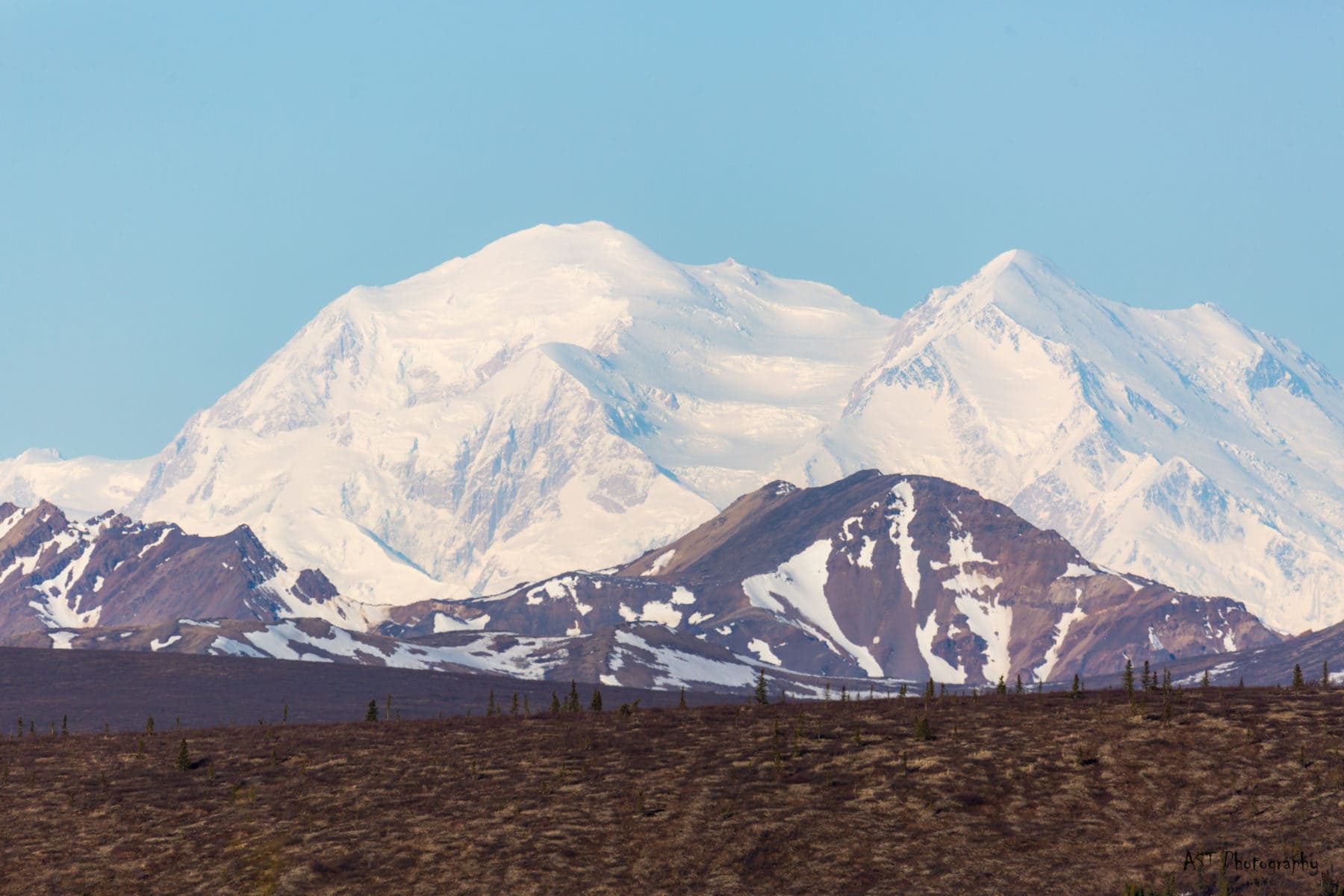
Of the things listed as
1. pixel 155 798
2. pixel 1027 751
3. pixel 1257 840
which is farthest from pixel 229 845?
pixel 1257 840

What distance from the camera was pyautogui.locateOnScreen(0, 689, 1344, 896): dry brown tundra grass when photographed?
65.2 meters

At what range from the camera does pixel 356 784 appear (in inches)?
3036

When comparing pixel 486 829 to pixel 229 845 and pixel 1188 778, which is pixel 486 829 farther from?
pixel 1188 778

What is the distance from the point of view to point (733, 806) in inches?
2795

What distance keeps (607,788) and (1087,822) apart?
17.0 m
